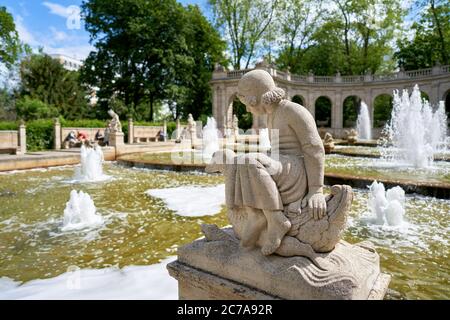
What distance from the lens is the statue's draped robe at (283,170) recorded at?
2488mm

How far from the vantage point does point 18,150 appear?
59.1ft

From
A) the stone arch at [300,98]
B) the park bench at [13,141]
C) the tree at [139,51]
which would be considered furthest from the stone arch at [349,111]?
the park bench at [13,141]

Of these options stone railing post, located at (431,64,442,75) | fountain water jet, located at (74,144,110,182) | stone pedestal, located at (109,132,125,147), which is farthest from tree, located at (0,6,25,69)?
stone railing post, located at (431,64,442,75)

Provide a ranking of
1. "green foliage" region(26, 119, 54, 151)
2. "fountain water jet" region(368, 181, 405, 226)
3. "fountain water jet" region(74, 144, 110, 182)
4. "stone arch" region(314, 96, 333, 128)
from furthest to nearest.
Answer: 1. "stone arch" region(314, 96, 333, 128)
2. "green foliage" region(26, 119, 54, 151)
3. "fountain water jet" region(74, 144, 110, 182)
4. "fountain water jet" region(368, 181, 405, 226)

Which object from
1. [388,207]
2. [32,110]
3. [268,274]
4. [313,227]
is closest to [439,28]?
[388,207]

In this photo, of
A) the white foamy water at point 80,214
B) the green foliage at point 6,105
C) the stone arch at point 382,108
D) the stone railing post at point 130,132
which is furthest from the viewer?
the stone arch at point 382,108

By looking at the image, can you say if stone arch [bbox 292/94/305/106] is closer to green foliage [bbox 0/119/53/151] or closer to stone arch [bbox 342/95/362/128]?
stone arch [bbox 342/95/362/128]

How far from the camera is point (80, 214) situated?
233 inches

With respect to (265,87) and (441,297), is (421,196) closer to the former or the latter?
(441,297)

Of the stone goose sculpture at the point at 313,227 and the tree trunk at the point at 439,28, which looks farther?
the tree trunk at the point at 439,28

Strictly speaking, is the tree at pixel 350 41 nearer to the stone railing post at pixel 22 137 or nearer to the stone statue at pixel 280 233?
the stone railing post at pixel 22 137

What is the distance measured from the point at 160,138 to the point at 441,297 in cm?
2669

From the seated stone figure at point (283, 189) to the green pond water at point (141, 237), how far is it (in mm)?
1349

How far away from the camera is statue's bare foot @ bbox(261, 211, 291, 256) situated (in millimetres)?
2461
